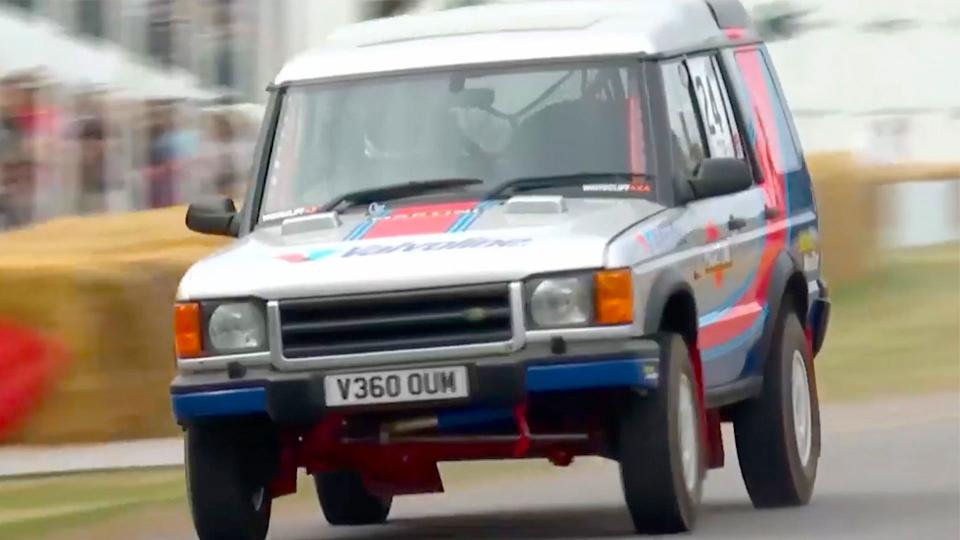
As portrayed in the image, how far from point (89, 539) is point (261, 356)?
223cm

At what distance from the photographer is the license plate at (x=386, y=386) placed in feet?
29.7

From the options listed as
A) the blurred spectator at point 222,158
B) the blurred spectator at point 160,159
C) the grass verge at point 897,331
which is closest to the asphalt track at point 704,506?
the grass verge at point 897,331

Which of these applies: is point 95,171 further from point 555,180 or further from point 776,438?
point 555,180

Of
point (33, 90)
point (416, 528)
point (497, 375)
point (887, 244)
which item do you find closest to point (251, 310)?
point (497, 375)

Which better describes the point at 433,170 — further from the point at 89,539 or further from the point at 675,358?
the point at 89,539

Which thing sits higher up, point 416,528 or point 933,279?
point 416,528

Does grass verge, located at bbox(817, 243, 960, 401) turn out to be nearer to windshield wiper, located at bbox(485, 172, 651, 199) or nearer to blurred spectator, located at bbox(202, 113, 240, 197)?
blurred spectator, located at bbox(202, 113, 240, 197)

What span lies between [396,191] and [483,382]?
1.22m

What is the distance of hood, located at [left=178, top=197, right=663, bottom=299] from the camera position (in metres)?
9.05

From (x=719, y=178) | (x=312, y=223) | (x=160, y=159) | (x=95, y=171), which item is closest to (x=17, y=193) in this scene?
(x=95, y=171)

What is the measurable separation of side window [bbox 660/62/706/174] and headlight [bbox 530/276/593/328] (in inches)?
47.0

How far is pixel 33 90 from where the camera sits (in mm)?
18203

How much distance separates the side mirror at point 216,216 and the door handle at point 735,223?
187cm

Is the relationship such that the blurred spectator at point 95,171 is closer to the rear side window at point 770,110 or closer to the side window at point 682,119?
the rear side window at point 770,110
